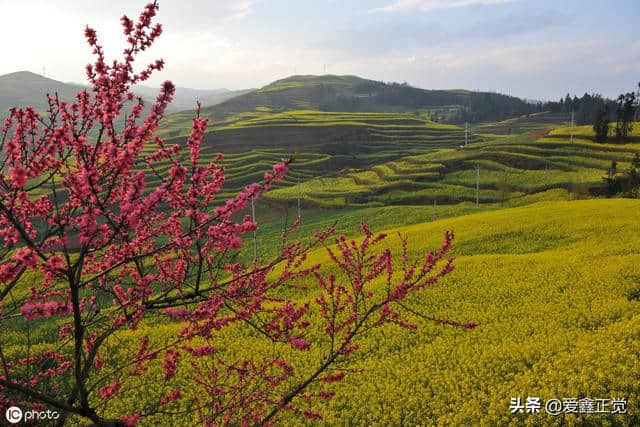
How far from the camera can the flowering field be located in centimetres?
947

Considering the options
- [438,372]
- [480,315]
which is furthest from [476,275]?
[438,372]

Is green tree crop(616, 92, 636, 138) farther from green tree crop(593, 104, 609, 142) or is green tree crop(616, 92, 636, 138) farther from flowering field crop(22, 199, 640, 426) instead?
flowering field crop(22, 199, 640, 426)

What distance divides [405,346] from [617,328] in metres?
6.16

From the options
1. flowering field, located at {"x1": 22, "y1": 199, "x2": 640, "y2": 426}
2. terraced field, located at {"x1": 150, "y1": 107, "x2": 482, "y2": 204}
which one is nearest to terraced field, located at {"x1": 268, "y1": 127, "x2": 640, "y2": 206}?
terraced field, located at {"x1": 150, "y1": 107, "x2": 482, "y2": 204}

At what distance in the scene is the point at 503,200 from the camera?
48.2 meters

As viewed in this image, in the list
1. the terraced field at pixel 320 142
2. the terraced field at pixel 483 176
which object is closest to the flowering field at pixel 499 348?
the terraced field at pixel 483 176

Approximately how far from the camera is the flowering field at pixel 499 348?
31.1ft

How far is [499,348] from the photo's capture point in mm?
11742

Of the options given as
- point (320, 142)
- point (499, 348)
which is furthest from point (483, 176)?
point (499, 348)

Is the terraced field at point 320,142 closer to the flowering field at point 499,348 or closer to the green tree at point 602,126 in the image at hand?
the green tree at point 602,126

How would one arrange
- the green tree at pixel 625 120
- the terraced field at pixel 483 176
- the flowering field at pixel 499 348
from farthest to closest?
the green tree at pixel 625 120
the terraced field at pixel 483 176
the flowering field at pixel 499 348

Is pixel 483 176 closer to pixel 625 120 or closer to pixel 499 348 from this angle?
pixel 625 120

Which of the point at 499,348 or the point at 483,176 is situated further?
the point at 483,176

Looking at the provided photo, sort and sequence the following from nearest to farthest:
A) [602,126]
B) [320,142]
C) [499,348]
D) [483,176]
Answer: [499,348] < [483,176] < [602,126] < [320,142]
